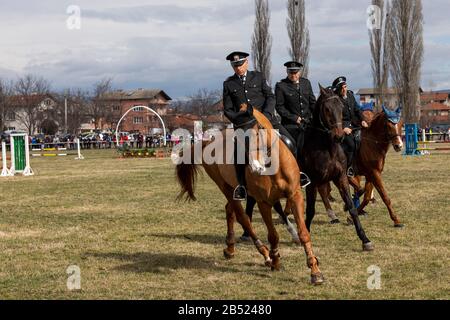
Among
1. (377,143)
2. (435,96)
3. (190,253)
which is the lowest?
(190,253)

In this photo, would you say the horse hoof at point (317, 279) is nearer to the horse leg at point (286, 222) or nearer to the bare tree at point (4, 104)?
the horse leg at point (286, 222)

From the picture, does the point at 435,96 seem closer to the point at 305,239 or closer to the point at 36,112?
the point at 36,112

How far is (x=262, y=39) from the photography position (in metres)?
56.0

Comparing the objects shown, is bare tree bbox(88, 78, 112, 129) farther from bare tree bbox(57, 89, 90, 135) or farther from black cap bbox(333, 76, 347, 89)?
black cap bbox(333, 76, 347, 89)

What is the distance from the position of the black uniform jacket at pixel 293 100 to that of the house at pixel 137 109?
90.7 meters

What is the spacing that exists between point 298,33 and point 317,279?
4900 centimetres

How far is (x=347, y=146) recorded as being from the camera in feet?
39.4

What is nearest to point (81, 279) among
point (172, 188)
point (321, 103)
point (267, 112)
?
point (267, 112)

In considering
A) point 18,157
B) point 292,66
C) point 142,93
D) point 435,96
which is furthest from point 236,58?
point 435,96

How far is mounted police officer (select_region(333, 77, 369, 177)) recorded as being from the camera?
39.4 feet

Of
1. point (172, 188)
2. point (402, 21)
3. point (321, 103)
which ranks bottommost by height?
point (172, 188)

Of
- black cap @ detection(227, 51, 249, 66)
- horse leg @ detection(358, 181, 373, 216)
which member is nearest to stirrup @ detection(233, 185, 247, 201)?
black cap @ detection(227, 51, 249, 66)

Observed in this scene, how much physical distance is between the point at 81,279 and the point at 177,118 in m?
95.5

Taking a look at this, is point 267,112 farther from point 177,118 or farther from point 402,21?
point 177,118
